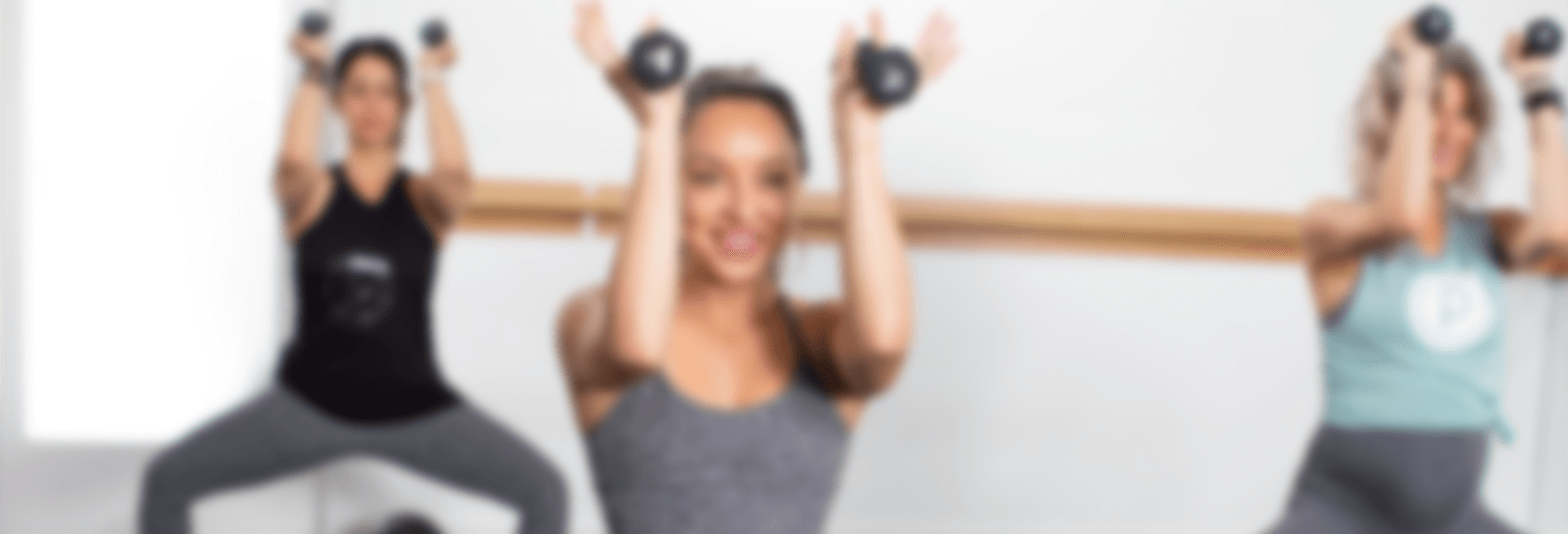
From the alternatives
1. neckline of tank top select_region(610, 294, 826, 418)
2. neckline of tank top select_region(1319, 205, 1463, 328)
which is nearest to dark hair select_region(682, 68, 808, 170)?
neckline of tank top select_region(610, 294, 826, 418)

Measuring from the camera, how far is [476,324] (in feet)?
3.28

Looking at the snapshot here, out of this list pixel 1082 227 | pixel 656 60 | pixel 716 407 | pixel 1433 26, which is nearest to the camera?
pixel 656 60

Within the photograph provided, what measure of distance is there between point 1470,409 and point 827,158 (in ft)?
2.31

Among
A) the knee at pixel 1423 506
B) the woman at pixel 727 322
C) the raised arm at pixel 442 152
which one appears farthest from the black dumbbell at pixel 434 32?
the knee at pixel 1423 506

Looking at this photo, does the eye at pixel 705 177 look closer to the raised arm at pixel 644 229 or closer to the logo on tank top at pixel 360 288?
the raised arm at pixel 644 229

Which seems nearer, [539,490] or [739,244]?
[739,244]

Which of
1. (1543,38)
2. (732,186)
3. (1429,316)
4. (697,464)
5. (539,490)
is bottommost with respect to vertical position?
(539,490)

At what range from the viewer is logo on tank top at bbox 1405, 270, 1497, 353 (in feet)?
3.27

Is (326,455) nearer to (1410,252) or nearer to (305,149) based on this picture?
(305,149)

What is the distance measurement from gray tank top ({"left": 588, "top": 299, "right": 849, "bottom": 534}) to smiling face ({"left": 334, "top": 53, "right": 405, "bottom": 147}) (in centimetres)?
39

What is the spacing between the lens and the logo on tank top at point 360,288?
0.97 meters

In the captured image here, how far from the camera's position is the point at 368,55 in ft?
3.15

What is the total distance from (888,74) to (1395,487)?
27.1 inches

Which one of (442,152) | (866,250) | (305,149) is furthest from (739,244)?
(305,149)
